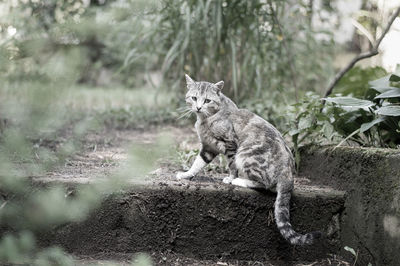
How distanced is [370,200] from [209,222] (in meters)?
0.80

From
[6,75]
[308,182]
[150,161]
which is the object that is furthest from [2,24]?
[308,182]

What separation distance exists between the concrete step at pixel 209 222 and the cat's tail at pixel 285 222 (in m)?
0.10

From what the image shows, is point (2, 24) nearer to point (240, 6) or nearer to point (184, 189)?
point (184, 189)

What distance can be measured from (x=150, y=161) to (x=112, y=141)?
3123 millimetres

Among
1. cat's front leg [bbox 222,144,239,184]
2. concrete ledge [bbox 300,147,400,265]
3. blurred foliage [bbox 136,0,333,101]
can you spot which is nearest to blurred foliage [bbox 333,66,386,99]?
blurred foliage [bbox 136,0,333,101]

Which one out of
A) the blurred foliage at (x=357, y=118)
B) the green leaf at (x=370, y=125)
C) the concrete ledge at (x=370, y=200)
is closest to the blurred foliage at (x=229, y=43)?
the blurred foliage at (x=357, y=118)

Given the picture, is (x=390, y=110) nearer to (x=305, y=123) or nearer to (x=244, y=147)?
(x=305, y=123)

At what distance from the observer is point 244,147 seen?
2.31 meters

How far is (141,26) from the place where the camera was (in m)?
4.65

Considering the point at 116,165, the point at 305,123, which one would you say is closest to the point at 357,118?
the point at 305,123

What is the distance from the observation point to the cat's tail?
1796 mm

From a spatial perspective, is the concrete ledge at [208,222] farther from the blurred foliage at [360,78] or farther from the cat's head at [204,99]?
the blurred foliage at [360,78]

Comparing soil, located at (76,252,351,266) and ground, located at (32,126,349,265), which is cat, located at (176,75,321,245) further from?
soil, located at (76,252,351,266)

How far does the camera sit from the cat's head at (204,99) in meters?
2.45
